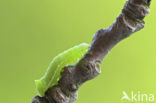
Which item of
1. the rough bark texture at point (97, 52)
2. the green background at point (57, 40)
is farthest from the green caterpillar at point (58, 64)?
the green background at point (57, 40)

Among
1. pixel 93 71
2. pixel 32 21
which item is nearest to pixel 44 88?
pixel 93 71

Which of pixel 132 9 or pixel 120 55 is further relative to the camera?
pixel 120 55

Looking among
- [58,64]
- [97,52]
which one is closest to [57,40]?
[58,64]

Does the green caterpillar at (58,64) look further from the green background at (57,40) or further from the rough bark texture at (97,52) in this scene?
the green background at (57,40)

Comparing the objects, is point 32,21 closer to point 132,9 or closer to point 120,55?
point 120,55

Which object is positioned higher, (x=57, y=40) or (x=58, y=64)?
(x=57, y=40)

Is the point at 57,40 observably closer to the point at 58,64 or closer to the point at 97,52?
the point at 58,64
